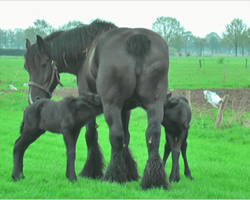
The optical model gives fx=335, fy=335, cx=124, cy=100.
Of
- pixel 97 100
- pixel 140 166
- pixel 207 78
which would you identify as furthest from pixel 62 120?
pixel 207 78

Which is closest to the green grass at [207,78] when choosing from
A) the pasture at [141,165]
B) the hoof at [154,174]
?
the pasture at [141,165]

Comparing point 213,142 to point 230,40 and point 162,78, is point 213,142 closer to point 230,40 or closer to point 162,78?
point 162,78

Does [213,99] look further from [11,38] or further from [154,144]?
[11,38]

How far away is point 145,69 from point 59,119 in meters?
1.68

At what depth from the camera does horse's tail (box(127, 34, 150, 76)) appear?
4.66 metres

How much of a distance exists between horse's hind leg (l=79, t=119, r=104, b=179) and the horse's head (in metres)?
1.26

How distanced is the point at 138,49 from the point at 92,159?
245 cm

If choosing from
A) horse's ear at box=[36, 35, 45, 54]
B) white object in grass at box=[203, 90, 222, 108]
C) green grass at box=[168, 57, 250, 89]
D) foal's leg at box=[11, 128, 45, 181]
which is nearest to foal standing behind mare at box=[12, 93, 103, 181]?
foal's leg at box=[11, 128, 45, 181]

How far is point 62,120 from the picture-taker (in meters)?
5.30

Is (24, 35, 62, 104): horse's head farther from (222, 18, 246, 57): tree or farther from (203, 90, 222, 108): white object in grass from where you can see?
(222, 18, 246, 57): tree

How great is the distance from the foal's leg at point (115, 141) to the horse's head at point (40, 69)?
2084 millimetres

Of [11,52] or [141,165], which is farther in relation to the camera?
[11,52]

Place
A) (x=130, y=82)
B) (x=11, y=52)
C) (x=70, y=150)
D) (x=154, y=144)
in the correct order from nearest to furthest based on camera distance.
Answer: (x=130, y=82) < (x=154, y=144) < (x=70, y=150) < (x=11, y=52)

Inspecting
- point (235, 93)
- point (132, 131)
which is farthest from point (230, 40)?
point (132, 131)
